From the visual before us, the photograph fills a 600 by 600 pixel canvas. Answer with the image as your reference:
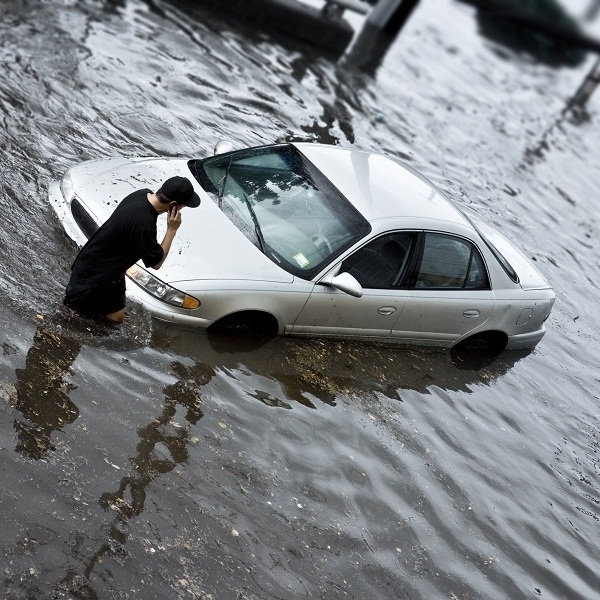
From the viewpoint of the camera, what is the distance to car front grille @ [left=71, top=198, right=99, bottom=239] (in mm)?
7309

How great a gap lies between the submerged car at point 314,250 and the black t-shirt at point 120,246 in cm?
A: 64

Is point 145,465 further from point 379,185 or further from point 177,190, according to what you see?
point 379,185

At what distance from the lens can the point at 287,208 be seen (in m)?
7.79

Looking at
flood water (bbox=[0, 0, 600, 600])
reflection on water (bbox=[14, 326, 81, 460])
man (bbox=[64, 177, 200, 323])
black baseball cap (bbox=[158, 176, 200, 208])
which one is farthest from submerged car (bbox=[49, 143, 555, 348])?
black baseball cap (bbox=[158, 176, 200, 208])

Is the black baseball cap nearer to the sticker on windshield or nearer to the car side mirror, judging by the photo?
the sticker on windshield

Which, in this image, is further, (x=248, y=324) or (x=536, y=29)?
(x=536, y=29)

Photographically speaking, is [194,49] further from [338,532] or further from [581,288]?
[338,532]

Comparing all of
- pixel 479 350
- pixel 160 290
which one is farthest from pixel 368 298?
pixel 479 350

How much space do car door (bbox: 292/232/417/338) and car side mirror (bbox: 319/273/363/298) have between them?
0.55ft

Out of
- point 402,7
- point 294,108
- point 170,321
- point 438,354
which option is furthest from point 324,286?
point 402,7

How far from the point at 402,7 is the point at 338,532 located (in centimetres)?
1648

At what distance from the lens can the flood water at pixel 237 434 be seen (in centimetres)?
540

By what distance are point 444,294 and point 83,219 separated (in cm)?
338

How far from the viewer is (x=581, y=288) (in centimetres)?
1202
